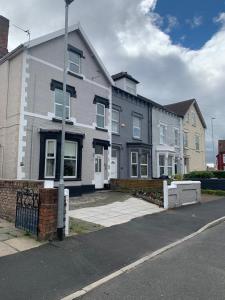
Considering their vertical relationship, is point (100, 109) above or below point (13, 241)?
above

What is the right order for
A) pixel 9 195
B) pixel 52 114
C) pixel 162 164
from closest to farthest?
pixel 9 195
pixel 52 114
pixel 162 164

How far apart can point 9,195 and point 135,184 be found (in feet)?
31.1

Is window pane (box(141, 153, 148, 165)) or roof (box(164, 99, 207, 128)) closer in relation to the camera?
window pane (box(141, 153, 148, 165))

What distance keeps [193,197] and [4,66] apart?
13.3 m

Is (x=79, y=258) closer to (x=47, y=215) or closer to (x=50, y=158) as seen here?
(x=47, y=215)

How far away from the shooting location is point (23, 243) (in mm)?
7527

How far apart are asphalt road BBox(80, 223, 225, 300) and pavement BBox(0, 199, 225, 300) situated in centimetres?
40

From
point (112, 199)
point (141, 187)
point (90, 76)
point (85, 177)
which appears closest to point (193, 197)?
point (141, 187)

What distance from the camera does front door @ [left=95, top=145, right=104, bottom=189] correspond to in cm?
1983

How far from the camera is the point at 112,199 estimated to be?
15594 millimetres

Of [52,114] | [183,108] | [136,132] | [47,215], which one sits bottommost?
[47,215]

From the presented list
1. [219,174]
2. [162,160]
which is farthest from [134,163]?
[219,174]

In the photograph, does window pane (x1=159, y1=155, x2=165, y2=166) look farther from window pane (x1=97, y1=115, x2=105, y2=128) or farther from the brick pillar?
the brick pillar

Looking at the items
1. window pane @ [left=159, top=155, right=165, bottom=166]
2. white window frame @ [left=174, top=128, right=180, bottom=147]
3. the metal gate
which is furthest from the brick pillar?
white window frame @ [left=174, top=128, right=180, bottom=147]
